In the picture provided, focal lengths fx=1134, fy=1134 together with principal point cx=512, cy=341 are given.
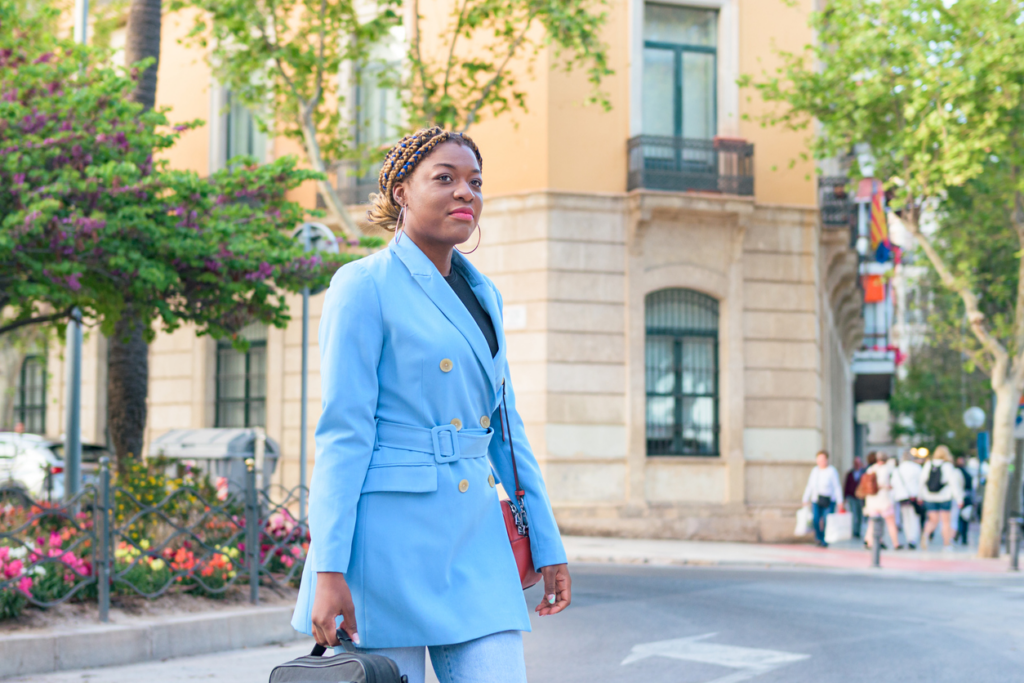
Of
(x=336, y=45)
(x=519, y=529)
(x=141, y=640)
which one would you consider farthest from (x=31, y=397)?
(x=519, y=529)

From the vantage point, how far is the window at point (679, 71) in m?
20.2

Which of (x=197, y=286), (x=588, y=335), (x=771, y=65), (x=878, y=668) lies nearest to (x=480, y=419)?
(x=878, y=668)

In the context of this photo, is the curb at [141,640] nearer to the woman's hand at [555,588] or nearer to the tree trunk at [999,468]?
the woman's hand at [555,588]

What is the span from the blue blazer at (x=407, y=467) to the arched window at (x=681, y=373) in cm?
1693

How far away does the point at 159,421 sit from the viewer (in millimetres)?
23766

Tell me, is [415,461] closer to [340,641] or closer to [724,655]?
[340,641]

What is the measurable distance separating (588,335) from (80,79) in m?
11.7

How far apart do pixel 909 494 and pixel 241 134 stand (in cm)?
1499

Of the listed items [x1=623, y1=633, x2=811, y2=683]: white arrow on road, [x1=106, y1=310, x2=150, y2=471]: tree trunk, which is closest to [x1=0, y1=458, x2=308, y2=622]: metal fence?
[x1=106, y1=310, x2=150, y2=471]: tree trunk

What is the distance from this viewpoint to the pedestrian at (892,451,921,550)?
19250 mm

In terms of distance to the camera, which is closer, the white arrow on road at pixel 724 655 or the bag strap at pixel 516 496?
the bag strap at pixel 516 496

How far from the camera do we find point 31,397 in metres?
27.1

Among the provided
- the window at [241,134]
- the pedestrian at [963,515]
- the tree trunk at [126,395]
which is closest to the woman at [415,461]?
the tree trunk at [126,395]

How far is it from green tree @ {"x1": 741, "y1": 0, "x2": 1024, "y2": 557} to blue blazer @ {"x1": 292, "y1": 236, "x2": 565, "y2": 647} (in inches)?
581
